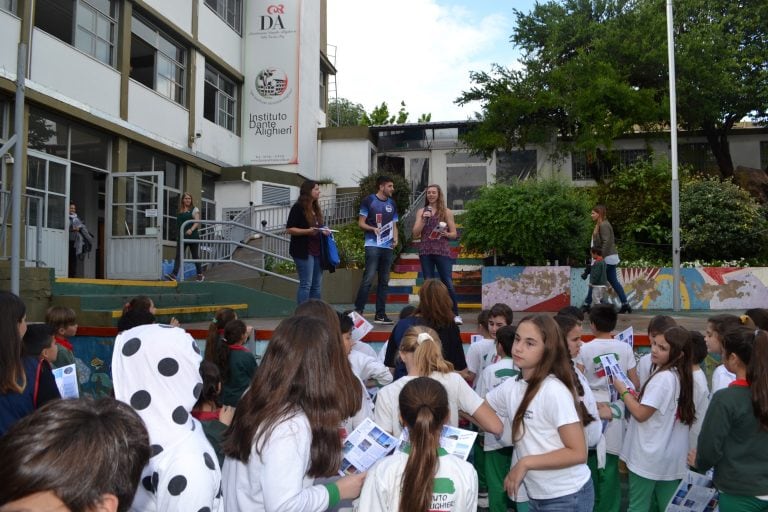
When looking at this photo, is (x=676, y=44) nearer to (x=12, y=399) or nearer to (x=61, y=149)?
(x=61, y=149)

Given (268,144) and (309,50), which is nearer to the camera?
(268,144)

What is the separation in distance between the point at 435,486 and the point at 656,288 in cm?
1094

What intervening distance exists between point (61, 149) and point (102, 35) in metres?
3.06

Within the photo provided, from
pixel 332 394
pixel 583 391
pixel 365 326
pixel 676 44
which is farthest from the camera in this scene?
pixel 676 44

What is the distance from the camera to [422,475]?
2580 mm

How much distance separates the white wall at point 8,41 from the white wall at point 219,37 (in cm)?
684

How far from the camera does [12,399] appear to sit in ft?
10.3

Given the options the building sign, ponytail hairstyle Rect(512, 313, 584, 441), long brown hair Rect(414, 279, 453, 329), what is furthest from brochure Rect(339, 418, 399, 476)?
the building sign

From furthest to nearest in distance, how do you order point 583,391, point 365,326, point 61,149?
point 61,149 < point 365,326 < point 583,391

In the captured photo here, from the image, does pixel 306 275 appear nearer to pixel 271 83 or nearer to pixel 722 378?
pixel 722 378

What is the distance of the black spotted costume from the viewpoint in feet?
7.20

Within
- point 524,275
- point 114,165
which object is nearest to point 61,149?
point 114,165

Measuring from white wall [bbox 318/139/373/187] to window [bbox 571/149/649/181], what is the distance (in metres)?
7.25

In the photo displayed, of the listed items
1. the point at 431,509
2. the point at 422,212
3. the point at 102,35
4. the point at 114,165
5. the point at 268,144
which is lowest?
the point at 431,509
